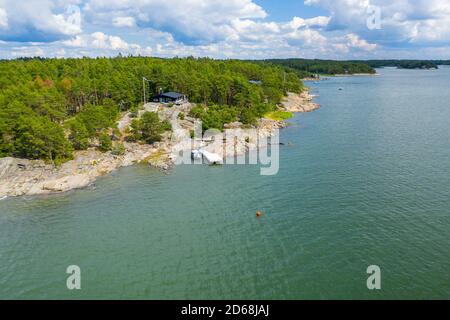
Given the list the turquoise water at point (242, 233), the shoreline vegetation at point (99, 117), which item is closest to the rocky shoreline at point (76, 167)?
the shoreline vegetation at point (99, 117)

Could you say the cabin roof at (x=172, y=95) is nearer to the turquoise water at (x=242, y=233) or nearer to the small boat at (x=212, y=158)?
the small boat at (x=212, y=158)

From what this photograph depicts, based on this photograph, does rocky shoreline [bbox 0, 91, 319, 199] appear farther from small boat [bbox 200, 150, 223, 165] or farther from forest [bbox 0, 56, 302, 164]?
small boat [bbox 200, 150, 223, 165]

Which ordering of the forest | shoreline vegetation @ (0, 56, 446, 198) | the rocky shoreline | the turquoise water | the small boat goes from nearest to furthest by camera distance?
the turquoise water → the rocky shoreline → shoreline vegetation @ (0, 56, 446, 198) → the forest → the small boat

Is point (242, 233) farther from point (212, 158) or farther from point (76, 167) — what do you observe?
point (76, 167)

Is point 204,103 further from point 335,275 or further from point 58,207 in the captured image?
point 335,275

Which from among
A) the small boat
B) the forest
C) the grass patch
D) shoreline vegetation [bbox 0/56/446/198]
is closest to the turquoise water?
the small boat
